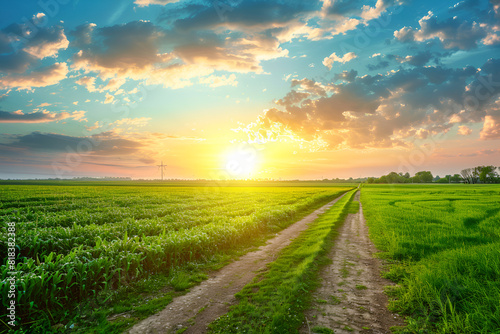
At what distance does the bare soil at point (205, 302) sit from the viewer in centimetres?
596

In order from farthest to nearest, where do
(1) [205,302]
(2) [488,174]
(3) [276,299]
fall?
(2) [488,174], (1) [205,302], (3) [276,299]

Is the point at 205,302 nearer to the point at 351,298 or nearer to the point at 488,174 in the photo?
the point at 351,298

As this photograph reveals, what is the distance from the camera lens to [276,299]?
7133 mm

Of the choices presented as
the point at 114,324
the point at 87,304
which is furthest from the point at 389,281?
the point at 87,304

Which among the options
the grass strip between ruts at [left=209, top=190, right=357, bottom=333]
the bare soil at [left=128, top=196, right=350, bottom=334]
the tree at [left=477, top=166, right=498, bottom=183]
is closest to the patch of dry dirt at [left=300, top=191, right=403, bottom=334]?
the grass strip between ruts at [left=209, top=190, right=357, bottom=333]

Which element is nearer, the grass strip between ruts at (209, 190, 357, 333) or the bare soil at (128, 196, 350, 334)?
the grass strip between ruts at (209, 190, 357, 333)

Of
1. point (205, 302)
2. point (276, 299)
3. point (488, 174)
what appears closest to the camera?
point (276, 299)

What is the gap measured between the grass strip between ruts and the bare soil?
0.36 meters

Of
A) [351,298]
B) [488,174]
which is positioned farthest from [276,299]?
[488,174]

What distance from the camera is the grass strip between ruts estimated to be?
5852 millimetres

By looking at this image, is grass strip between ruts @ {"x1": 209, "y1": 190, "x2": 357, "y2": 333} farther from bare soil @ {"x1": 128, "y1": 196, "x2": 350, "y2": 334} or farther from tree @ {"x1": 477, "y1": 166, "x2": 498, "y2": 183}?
tree @ {"x1": 477, "y1": 166, "x2": 498, "y2": 183}

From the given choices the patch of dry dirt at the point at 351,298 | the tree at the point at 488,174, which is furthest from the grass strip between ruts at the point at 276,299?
the tree at the point at 488,174

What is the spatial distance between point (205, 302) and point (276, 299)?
2.05 meters

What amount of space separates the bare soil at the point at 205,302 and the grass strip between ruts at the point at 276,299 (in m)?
0.36
